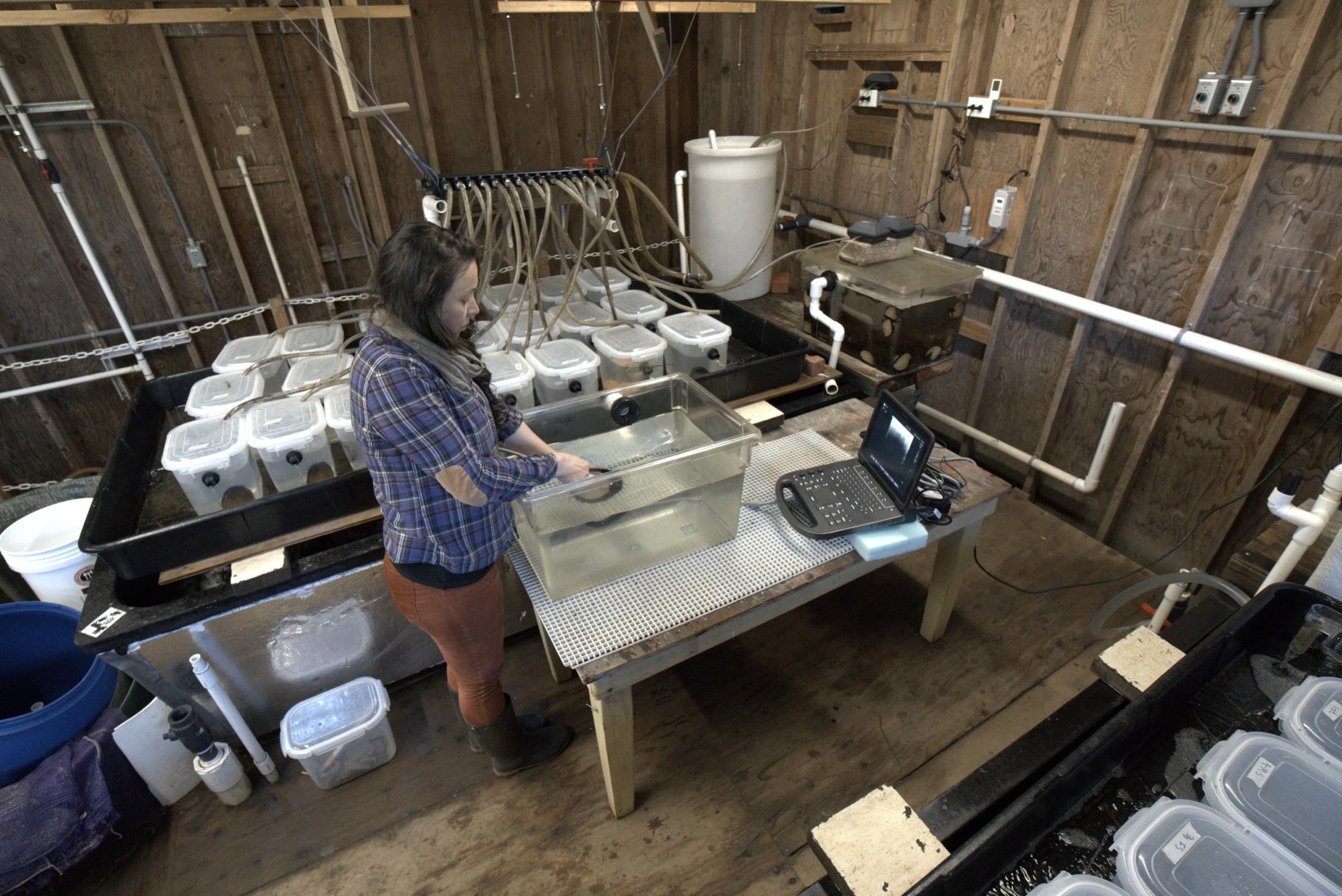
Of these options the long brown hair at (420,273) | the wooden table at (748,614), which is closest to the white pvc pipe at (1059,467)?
the wooden table at (748,614)

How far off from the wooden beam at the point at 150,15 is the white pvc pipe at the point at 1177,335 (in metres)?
2.00

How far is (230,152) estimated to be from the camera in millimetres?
2494

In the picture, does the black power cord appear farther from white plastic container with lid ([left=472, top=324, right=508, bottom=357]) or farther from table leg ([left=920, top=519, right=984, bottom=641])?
white plastic container with lid ([left=472, top=324, right=508, bottom=357])

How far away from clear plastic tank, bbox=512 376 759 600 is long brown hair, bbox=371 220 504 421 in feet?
1.25

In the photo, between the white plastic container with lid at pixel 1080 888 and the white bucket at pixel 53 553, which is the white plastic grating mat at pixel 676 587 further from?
the white bucket at pixel 53 553

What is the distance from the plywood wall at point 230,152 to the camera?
90.2 inches

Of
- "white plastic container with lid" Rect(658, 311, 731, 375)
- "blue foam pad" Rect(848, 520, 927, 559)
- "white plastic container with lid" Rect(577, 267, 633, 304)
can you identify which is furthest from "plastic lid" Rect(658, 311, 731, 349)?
"blue foam pad" Rect(848, 520, 927, 559)

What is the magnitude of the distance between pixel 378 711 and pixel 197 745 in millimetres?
412

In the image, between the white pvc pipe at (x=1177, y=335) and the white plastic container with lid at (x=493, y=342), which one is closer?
the white pvc pipe at (x=1177, y=335)

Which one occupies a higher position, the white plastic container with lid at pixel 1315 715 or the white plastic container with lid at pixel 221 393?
the white plastic container with lid at pixel 221 393

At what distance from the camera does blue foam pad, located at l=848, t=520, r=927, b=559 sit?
1439mm

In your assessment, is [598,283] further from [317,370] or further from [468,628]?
[468,628]

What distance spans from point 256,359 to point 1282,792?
2.55 metres

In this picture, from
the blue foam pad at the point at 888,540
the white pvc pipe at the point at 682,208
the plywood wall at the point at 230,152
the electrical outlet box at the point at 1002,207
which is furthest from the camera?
the white pvc pipe at the point at 682,208
